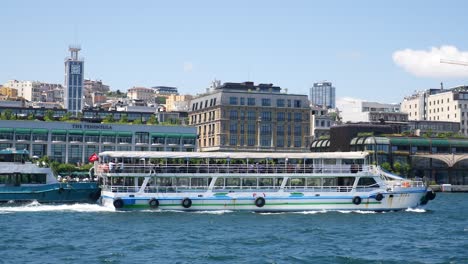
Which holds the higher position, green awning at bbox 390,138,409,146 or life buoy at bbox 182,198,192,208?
green awning at bbox 390,138,409,146

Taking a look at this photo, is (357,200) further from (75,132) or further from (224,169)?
(75,132)

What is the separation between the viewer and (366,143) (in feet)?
434

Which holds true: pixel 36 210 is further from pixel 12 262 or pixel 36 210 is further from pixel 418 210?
pixel 418 210

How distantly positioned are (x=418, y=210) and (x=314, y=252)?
27135 mm

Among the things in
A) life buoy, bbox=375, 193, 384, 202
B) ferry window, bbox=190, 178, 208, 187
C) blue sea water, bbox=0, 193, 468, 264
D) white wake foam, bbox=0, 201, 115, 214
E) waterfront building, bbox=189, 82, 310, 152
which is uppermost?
waterfront building, bbox=189, 82, 310, 152

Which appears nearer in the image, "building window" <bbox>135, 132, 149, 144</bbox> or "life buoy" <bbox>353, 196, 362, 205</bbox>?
"life buoy" <bbox>353, 196, 362, 205</bbox>

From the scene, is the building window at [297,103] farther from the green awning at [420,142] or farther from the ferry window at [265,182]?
the ferry window at [265,182]

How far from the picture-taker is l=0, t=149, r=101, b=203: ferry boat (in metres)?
68.6

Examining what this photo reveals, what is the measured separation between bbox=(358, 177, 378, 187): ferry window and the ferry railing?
778 mm

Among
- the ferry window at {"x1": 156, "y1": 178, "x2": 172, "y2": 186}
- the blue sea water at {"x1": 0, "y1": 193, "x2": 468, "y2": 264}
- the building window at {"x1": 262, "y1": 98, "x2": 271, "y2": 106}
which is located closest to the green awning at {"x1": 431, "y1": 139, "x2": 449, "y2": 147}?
the building window at {"x1": 262, "y1": 98, "x2": 271, "y2": 106}

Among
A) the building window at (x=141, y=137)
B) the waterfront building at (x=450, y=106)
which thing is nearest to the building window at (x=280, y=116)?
the building window at (x=141, y=137)

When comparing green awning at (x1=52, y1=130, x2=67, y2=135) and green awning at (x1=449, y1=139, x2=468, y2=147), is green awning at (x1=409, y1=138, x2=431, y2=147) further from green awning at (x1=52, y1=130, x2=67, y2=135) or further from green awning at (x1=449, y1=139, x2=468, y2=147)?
green awning at (x1=52, y1=130, x2=67, y2=135)

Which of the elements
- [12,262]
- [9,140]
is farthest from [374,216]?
[9,140]

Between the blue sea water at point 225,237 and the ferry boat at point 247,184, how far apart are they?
1.19m
